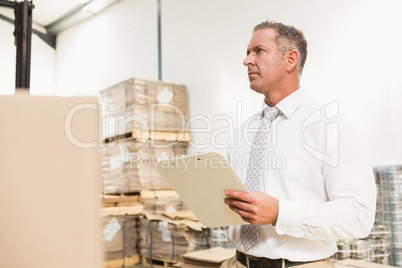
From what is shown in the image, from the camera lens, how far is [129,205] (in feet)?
18.4

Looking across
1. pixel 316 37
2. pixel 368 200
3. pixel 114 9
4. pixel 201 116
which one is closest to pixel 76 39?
pixel 114 9

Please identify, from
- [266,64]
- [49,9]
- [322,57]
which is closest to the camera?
[266,64]

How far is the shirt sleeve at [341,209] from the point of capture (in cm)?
173

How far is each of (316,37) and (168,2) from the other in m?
3.25

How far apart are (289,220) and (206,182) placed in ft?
1.34

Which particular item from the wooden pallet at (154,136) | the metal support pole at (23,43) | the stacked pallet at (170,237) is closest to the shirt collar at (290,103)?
the metal support pole at (23,43)

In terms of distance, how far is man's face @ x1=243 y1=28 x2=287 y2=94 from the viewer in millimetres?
2314

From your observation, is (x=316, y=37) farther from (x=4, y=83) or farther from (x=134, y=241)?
(x=4, y=83)

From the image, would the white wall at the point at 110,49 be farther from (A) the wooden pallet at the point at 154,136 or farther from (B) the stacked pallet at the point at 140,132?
(A) the wooden pallet at the point at 154,136

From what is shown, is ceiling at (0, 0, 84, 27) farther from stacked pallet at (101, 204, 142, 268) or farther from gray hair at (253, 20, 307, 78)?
gray hair at (253, 20, 307, 78)

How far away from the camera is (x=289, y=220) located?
173cm

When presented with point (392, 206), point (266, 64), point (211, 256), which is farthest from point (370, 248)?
point (266, 64)

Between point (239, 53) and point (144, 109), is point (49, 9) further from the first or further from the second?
point (239, 53)

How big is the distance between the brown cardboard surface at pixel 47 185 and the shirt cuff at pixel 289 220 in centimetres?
124
